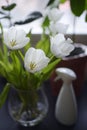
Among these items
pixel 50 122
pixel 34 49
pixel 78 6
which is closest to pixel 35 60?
pixel 34 49

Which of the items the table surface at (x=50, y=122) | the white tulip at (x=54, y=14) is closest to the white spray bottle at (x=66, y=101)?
the table surface at (x=50, y=122)

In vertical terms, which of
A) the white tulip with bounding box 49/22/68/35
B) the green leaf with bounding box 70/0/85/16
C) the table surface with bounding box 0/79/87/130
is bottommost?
the table surface with bounding box 0/79/87/130

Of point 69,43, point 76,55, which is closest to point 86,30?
point 76,55

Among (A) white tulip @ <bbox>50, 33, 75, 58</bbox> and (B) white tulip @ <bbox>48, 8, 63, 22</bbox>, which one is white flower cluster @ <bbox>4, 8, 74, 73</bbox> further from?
(B) white tulip @ <bbox>48, 8, 63, 22</bbox>

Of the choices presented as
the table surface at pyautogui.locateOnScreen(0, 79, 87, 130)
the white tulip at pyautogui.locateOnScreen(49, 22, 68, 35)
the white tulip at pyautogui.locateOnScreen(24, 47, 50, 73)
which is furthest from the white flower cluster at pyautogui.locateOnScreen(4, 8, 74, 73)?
the table surface at pyautogui.locateOnScreen(0, 79, 87, 130)

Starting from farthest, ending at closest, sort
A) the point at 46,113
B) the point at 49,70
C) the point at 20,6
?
1. the point at 20,6
2. the point at 46,113
3. the point at 49,70

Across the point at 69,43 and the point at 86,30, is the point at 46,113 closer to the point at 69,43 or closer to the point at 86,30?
the point at 69,43
